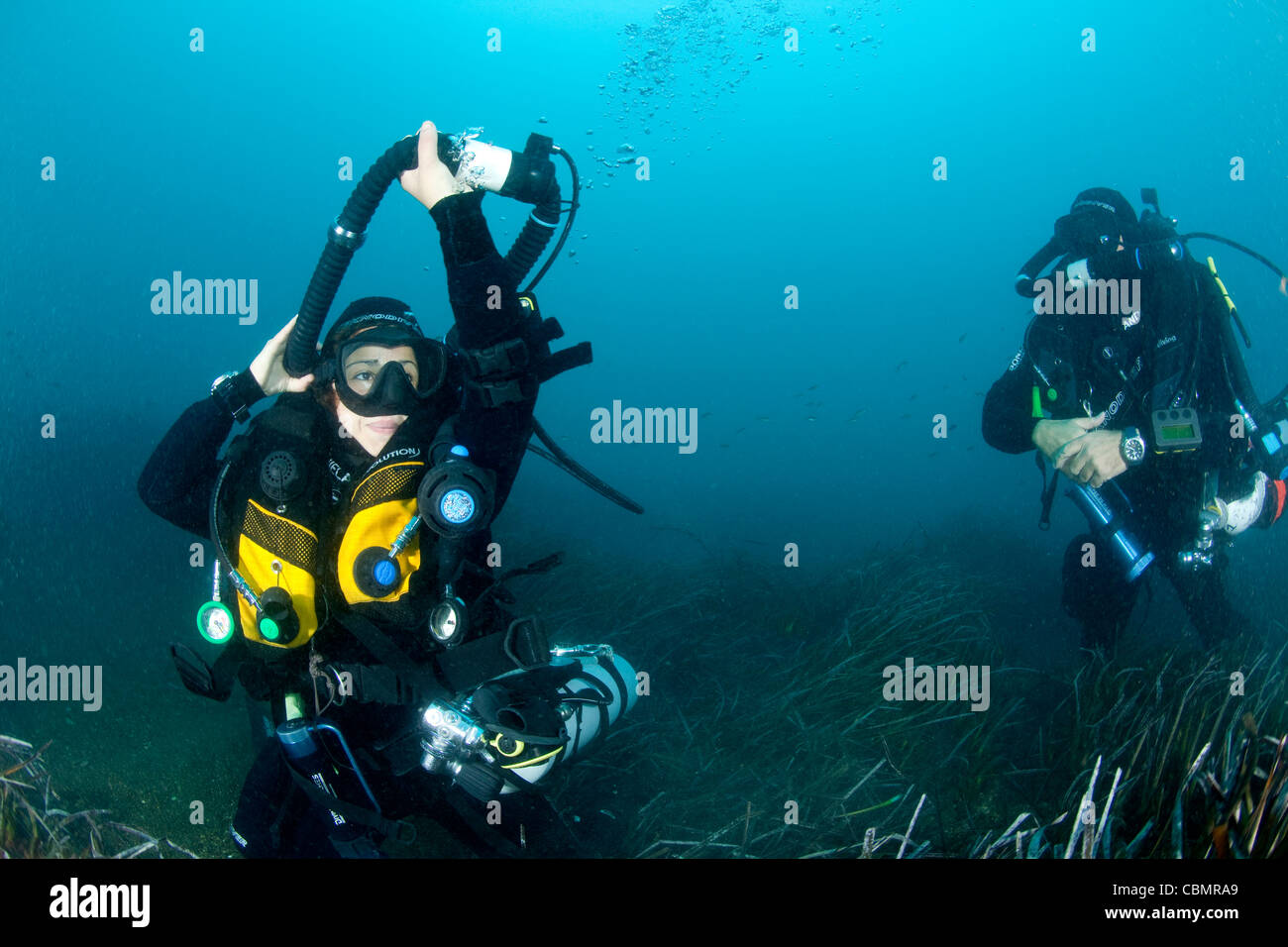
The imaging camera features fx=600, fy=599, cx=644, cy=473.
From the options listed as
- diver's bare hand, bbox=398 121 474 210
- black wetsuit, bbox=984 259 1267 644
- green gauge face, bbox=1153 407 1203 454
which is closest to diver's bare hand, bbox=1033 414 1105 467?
black wetsuit, bbox=984 259 1267 644

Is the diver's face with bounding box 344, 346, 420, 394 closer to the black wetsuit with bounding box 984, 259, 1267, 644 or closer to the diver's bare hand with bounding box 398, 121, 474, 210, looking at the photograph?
the diver's bare hand with bounding box 398, 121, 474, 210

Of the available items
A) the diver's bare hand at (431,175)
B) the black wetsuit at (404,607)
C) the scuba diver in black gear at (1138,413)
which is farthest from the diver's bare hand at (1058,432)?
the diver's bare hand at (431,175)

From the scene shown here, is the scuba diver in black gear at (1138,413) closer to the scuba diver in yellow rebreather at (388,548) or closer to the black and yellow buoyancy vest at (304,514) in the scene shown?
the scuba diver in yellow rebreather at (388,548)

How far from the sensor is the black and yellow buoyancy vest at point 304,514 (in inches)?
95.3

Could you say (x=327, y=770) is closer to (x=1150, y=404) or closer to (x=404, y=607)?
(x=404, y=607)

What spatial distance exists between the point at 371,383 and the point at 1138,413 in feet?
17.1

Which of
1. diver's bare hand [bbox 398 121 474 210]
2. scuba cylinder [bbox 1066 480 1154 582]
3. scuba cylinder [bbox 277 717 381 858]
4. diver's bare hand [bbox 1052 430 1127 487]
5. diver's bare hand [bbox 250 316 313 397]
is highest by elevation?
diver's bare hand [bbox 398 121 474 210]

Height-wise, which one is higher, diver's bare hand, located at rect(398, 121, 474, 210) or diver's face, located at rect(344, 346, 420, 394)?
diver's bare hand, located at rect(398, 121, 474, 210)

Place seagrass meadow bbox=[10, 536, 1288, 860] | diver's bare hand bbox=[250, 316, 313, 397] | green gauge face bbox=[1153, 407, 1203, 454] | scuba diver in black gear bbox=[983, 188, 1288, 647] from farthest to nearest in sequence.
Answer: scuba diver in black gear bbox=[983, 188, 1288, 647]
green gauge face bbox=[1153, 407, 1203, 454]
diver's bare hand bbox=[250, 316, 313, 397]
seagrass meadow bbox=[10, 536, 1288, 860]

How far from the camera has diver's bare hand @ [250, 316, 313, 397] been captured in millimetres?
2631

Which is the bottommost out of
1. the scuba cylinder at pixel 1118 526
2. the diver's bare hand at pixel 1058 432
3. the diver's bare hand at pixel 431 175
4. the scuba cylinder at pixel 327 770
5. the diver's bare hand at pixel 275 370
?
the scuba cylinder at pixel 327 770

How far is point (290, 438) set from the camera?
2.56m
